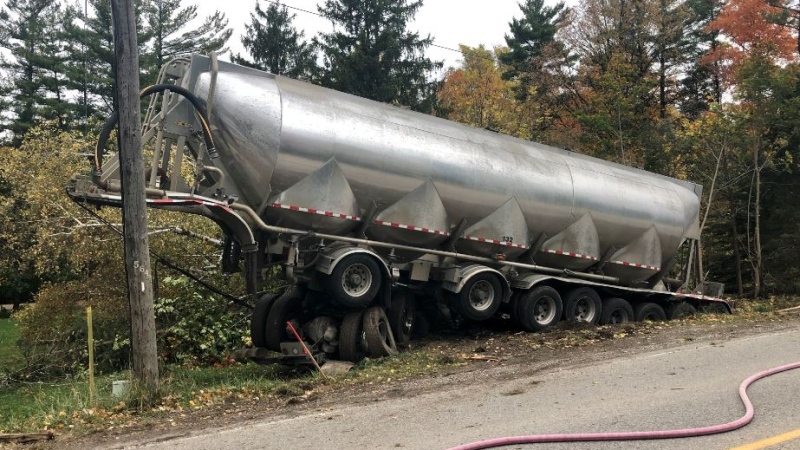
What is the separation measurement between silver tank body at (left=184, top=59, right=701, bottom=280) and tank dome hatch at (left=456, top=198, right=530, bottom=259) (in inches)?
1.0

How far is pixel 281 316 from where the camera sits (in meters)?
10.7

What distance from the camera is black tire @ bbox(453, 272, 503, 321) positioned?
37.4 feet

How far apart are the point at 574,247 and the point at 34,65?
37.4 meters

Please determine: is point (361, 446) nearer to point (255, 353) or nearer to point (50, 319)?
point (255, 353)

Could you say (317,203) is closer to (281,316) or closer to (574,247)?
(281,316)

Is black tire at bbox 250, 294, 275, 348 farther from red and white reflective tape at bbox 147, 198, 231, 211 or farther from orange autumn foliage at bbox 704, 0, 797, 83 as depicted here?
orange autumn foliage at bbox 704, 0, 797, 83

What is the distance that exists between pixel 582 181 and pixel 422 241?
372 cm

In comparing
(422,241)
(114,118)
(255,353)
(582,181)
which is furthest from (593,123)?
(114,118)

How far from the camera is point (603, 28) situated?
106 feet

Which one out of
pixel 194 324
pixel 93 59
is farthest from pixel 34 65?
pixel 194 324

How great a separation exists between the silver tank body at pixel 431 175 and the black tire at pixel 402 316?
1.02m

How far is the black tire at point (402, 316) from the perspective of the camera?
36.4ft

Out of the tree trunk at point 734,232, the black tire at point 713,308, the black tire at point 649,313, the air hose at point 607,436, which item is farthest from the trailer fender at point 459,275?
the tree trunk at point 734,232

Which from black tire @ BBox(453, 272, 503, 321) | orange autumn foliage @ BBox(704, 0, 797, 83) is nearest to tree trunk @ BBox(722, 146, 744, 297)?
orange autumn foliage @ BBox(704, 0, 797, 83)
